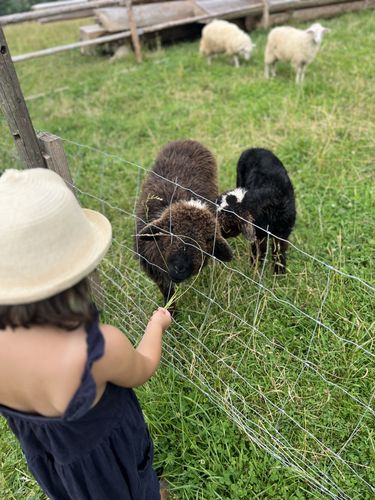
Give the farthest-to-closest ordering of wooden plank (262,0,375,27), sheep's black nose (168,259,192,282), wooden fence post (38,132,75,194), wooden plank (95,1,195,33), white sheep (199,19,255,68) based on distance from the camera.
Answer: wooden plank (262,0,375,27) → wooden plank (95,1,195,33) → white sheep (199,19,255,68) → sheep's black nose (168,259,192,282) → wooden fence post (38,132,75,194)

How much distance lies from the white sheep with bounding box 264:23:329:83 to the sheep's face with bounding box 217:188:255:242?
13.8 feet

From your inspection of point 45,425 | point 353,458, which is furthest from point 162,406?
point 45,425

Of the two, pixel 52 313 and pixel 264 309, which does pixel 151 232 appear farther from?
pixel 52 313

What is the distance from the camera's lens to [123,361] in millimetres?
1328

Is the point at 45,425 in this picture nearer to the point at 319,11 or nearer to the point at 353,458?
the point at 353,458

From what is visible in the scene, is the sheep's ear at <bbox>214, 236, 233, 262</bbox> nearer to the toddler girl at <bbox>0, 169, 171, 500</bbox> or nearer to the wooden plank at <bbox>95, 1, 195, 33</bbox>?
Result: the toddler girl at <bbox>0, 169, 171, 500</bbox>

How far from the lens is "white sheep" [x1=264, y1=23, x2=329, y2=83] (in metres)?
6.46

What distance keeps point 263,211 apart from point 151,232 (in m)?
1.01

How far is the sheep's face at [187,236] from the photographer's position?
2693 millimetres

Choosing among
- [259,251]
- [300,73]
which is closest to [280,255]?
[259,251]

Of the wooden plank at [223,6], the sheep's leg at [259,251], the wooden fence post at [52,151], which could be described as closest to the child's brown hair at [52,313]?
the wooden fence post at [52,151]

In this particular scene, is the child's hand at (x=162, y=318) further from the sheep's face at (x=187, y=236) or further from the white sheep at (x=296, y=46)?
the white sheep at (x=296, y=46)

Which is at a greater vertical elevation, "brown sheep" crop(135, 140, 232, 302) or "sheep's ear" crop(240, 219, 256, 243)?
"brown sheep" crop(135, 140, 232, 302)

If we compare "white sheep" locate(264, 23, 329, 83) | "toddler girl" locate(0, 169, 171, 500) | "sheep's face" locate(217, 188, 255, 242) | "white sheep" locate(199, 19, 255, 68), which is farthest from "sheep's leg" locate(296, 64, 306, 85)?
"toddler girl" locate(0, 169, 171, 500)
